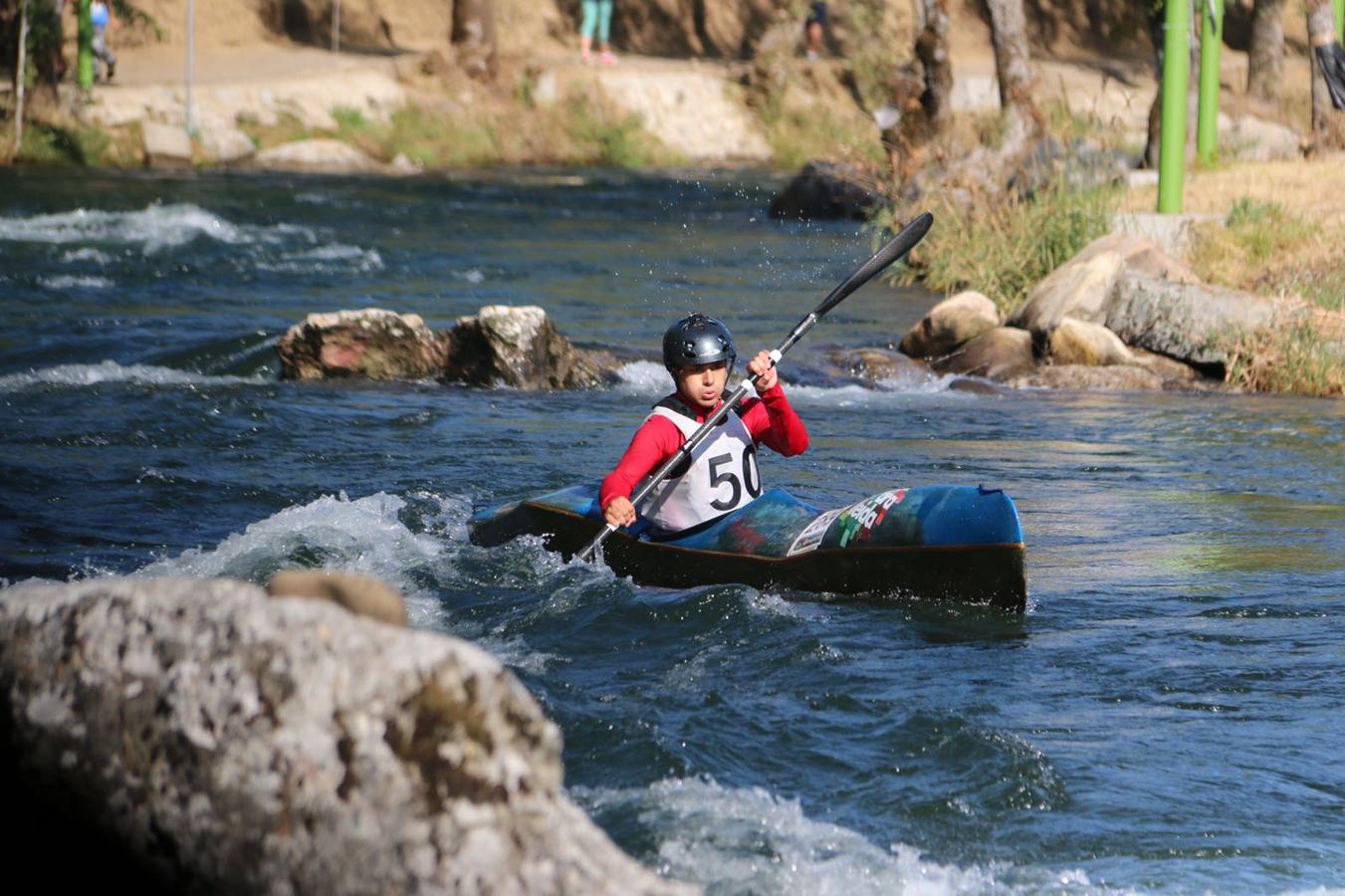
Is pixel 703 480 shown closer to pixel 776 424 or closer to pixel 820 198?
pixel 776 424

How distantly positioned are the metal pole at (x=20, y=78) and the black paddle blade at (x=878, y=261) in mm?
14785

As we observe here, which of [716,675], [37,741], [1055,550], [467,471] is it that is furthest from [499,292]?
[37,741]

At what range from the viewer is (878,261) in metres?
7.16

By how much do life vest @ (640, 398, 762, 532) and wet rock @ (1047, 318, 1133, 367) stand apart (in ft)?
16.7

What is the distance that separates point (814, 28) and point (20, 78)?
14836 mm

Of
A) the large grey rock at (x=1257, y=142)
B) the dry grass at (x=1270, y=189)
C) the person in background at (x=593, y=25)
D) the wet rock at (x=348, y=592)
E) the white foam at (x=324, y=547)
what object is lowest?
the white foam at (x=324, y=547)

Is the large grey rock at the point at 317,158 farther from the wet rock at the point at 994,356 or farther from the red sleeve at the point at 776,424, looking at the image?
the red sleeve at the point at 776,424

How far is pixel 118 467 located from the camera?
8.00 metres

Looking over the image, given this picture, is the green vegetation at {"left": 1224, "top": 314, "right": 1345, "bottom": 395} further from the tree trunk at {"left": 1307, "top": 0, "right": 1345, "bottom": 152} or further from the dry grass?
the tree trunk at {"left": 1307, "top": 0, "right": 1345, "bottom": 152}

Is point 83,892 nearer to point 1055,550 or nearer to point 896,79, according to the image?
point 1055,550

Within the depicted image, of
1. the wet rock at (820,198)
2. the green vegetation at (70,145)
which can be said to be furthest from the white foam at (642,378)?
the green vegetation at (70,145)

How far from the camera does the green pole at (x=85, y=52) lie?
72.0 feet

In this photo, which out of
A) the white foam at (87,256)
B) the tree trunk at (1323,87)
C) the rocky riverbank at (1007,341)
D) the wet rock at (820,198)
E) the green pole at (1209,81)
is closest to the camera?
the rocky riverbank at (1007,341)

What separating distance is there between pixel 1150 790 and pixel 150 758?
8.13 feet
